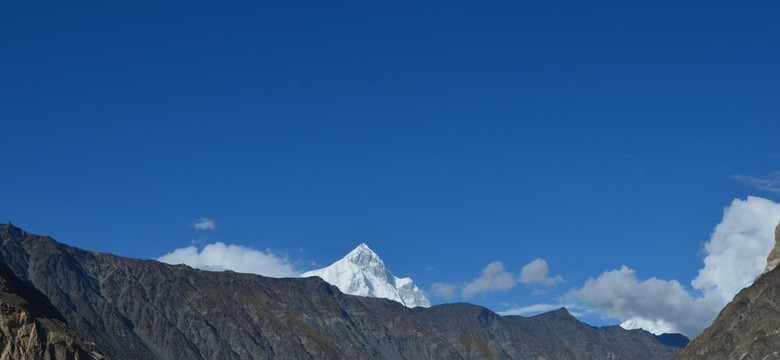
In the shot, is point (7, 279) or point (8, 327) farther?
point (7, 279)

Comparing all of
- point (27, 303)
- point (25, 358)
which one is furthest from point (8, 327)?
point (27, 303)

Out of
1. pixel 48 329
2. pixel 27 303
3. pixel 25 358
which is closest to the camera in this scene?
pixel 25 358

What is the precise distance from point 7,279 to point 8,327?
29.5 metres

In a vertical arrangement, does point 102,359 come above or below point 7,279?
below

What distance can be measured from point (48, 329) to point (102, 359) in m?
16.7

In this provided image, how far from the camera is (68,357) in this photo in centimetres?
17338

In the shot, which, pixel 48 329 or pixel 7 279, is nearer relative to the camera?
pixel 48 329

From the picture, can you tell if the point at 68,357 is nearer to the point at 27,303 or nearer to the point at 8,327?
the point at 8,327

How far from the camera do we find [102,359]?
19338 cm

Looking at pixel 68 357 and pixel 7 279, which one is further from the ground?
pixel 7 279

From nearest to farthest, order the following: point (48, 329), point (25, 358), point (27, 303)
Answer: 1. point (25, 358)
2. point (48, 329)
3. point (27, 303)

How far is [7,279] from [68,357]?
102ft

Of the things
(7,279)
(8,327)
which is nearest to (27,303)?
(7,279)

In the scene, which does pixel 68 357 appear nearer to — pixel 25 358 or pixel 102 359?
pixel 25 358
